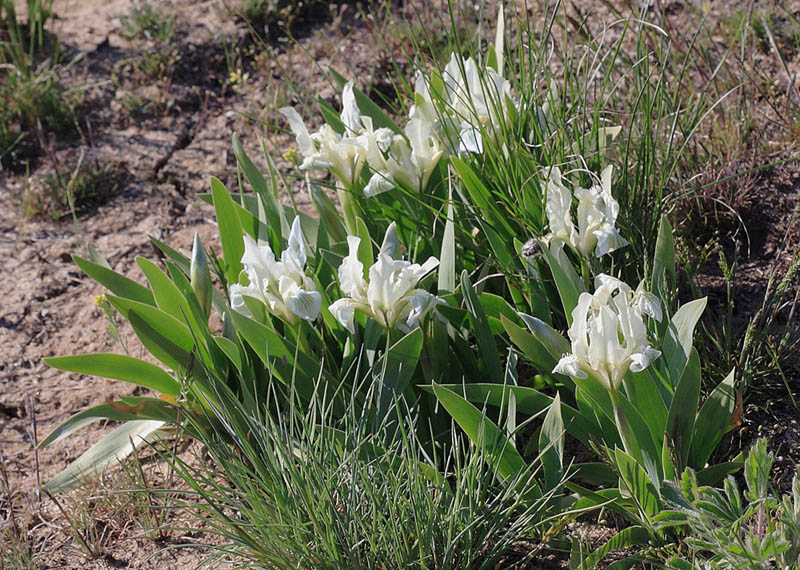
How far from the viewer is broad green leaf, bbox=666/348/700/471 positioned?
1437 mm

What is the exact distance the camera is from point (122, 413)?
1872 mm

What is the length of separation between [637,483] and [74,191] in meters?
2.35

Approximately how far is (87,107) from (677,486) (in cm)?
295

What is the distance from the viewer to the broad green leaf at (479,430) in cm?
147

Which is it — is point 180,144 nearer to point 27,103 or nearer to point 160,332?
point 27,103

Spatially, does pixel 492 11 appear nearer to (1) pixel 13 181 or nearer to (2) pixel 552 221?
(2) pixel 552 221

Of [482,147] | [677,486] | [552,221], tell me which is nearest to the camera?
[677,486]

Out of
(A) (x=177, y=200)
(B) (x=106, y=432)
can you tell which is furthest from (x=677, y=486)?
(A) (x=177, y=200)

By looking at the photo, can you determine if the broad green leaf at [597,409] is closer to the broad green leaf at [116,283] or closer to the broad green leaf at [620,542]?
the broad green leaf at [620,542]

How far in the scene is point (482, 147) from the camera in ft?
6.29

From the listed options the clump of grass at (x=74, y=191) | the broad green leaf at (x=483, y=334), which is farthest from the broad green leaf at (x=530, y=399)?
the clump of grass at (x=74, y=191)

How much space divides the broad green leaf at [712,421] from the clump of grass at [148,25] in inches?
113

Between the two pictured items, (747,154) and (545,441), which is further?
(747,154)

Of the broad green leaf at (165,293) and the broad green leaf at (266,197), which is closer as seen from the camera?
the broad green leaf at (165,293)
